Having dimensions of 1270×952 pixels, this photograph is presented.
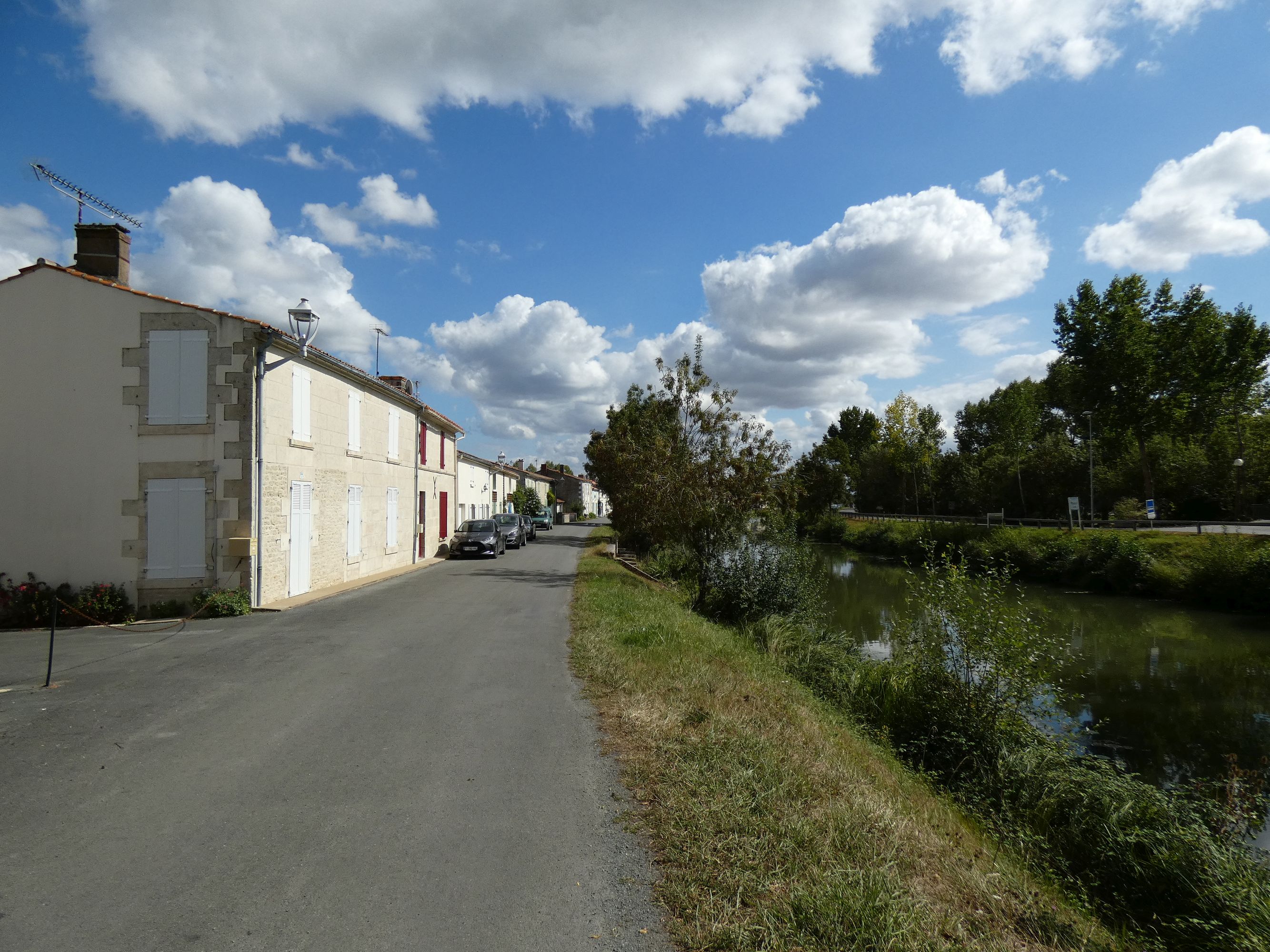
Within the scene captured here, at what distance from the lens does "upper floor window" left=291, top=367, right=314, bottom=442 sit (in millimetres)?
14062

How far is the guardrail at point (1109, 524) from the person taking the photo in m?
30.2

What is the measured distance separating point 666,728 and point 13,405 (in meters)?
13.7

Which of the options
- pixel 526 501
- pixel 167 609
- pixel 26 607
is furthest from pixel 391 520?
pixel 526 501

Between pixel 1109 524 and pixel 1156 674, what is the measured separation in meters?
27.4

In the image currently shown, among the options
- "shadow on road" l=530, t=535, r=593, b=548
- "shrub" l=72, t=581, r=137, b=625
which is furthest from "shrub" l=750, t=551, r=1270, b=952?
"shadow on road" l=530, t=535, r=593, b=548

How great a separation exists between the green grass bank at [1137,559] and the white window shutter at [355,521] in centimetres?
1468

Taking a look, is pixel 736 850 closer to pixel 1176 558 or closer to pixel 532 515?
pixel 1176 558

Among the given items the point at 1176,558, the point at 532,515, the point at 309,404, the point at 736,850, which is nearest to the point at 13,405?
the point at 309,404

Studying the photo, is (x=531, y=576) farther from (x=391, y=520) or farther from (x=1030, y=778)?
(x=1030, y=778)

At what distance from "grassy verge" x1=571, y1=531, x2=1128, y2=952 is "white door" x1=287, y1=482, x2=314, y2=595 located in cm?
900

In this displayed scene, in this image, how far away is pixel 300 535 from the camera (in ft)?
46.9

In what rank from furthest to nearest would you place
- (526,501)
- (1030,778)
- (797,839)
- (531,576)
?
(526,501), (531,576), (1030,778), (797,839)

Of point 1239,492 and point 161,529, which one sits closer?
point 161,529

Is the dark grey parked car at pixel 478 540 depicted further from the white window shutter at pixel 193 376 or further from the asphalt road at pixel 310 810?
the asphalt road at pixel 310 810
